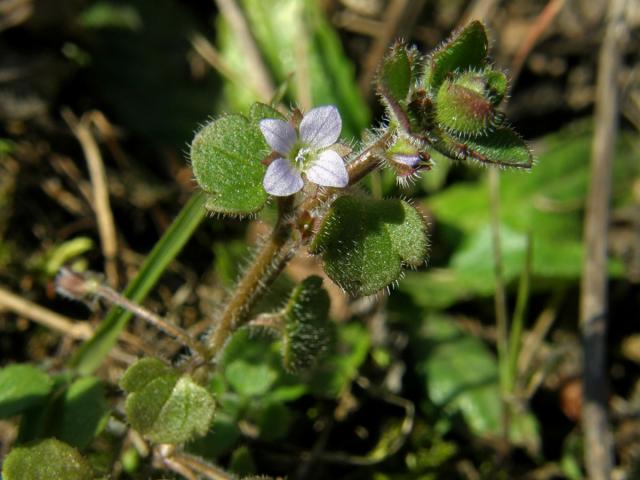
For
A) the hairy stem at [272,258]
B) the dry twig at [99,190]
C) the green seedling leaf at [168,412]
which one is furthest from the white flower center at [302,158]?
the dry twig at [99,190]

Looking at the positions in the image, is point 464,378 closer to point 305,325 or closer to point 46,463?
point 305,325

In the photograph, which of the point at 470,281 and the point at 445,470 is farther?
the point at 470,281

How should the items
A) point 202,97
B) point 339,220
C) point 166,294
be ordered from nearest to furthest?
point 339,220
point 166,294
point 202,97

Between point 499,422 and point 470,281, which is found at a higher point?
point 470,281

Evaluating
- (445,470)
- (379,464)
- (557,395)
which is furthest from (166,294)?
(557,395)

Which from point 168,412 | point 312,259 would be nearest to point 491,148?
point 168,412

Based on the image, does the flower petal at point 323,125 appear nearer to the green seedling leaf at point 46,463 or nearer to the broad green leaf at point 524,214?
the green seedling leaf at point 46,463

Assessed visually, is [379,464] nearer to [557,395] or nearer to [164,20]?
[557,395]
